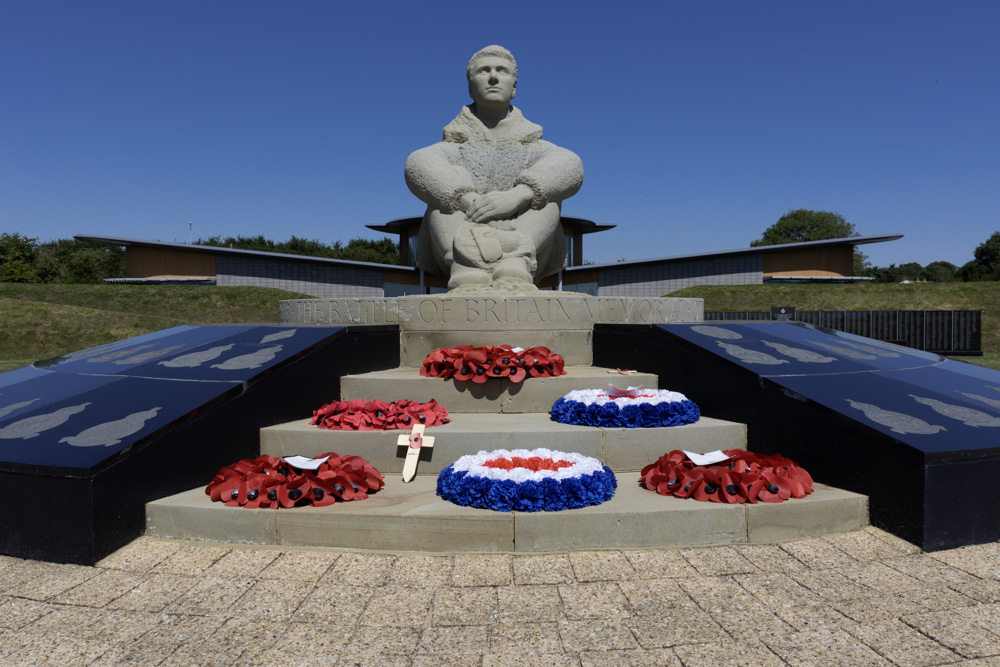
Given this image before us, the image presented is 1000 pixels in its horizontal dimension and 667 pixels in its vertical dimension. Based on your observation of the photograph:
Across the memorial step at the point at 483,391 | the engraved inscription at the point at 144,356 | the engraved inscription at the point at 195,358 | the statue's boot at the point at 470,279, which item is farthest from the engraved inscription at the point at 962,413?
the engraved inscription at the point at 144,356

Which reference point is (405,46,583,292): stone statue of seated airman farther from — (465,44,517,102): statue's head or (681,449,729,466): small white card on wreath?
(681,449,729,466): small white card on wreath

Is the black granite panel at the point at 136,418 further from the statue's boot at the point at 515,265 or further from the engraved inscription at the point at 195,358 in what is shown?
the statue's boot at the point at 515,265

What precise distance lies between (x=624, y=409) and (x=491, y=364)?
123 cm

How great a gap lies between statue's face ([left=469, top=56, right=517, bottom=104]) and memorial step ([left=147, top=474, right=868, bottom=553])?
6301 millimetres

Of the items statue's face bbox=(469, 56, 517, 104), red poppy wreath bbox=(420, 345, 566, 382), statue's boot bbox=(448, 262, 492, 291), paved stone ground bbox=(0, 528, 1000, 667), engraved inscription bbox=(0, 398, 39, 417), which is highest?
statue's face bbox=(469, 56, 517, 104)

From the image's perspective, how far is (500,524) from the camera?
3084 mm

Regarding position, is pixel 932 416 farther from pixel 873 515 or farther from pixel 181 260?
pixel 181 260

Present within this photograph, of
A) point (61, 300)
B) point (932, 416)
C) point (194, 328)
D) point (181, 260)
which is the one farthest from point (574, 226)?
point (932, 416)

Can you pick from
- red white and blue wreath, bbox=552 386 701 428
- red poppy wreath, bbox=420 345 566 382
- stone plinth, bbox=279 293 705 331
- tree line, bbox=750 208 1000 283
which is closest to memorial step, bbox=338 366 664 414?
red poppy wreath, bbox=420 345 566 382

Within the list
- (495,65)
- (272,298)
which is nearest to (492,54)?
(495,65)

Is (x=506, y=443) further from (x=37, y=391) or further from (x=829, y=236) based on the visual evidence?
(x=829, y=236)

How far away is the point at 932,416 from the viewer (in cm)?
376

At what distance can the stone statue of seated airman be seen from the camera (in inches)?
293

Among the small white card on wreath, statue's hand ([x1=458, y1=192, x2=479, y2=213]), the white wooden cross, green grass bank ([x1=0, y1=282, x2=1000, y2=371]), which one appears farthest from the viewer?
green grass bank ([x1=0, y1=282, x2=1000, y2=371])
